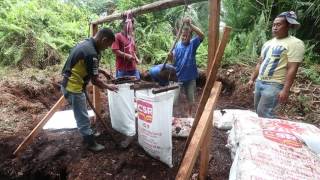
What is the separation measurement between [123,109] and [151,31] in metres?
4.68

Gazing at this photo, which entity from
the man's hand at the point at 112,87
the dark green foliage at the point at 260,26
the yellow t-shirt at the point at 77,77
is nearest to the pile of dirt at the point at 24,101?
the yellow t-shirt at the point at 77,77

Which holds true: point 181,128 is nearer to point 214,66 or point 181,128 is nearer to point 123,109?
point 123,109

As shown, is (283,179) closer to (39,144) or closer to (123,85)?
(123,85)

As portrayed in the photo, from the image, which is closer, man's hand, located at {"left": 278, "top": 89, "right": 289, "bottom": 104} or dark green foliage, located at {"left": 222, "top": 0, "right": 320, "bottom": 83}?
man's hand, located at {"left": 278, "top": 89, "right": 289, "bottom": 104}

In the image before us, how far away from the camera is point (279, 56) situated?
3.28 meters

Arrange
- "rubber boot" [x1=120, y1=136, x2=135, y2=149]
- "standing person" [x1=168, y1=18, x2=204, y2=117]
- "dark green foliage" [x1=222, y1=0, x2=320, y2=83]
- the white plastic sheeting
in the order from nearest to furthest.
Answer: "rubber boot" [x1=120, y1=136, x2=135, y2=149]
"standing person" [x1=168, y1=18, x2=204, y2=117]
the white plastic sheeting
"dark green foliage" [x1=222, y1=0, x2=320, y2=83]

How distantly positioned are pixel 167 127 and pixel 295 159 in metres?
1.42

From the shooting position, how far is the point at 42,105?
5504 mm

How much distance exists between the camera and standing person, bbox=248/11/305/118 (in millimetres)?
3174

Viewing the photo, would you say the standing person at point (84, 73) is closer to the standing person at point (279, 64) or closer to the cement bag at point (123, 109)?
the cement bag at point (123, 109)

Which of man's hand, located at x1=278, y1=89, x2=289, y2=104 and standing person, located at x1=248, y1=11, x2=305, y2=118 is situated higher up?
standing person, located at x1=248, y1=11, x2=305, y2=118

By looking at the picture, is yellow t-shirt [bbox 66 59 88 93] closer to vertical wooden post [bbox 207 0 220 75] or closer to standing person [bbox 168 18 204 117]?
standing person [bbox 168 18 204 117]

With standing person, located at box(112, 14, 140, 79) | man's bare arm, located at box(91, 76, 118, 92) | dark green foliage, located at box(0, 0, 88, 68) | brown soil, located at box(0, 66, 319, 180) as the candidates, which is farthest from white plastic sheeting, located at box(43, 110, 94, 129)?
dark green foliage, located at box(0, 0, 88, 68)

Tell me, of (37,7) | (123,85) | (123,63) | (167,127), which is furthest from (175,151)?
(37,7)
